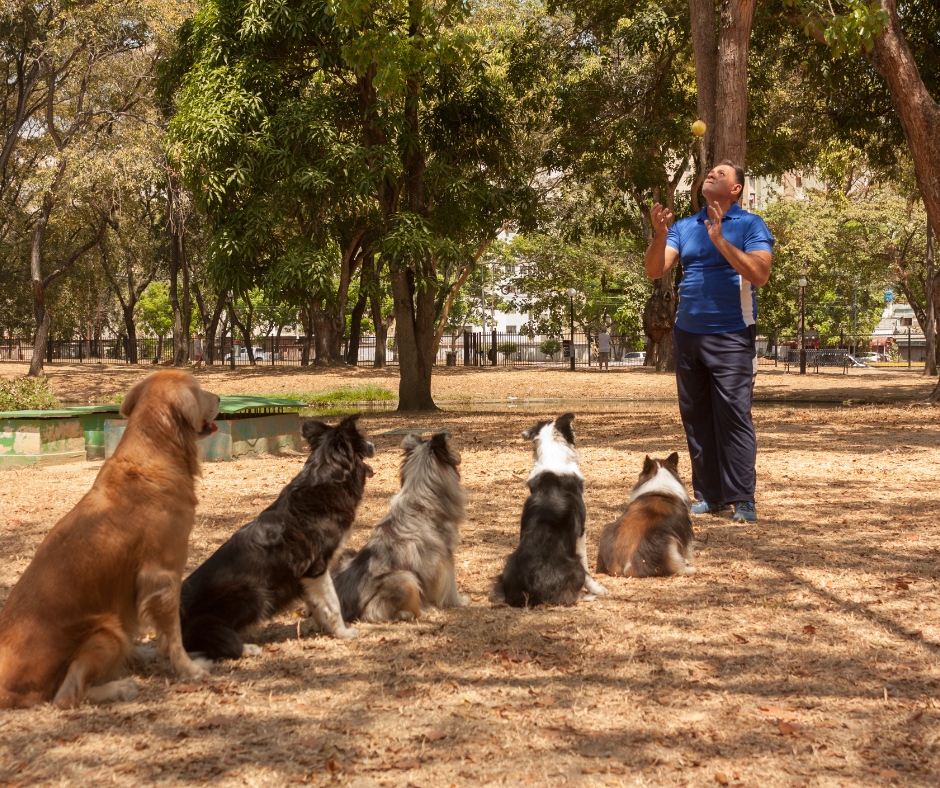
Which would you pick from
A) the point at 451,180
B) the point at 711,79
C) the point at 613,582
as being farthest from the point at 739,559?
the point at 451,180

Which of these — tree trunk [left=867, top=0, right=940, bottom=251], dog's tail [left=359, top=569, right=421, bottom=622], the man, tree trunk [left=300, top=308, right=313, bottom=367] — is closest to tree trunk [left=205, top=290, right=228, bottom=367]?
tree trunk [left=300, top=308, right=313, bottom=367]

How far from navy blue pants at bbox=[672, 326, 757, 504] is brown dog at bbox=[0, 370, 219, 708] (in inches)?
162

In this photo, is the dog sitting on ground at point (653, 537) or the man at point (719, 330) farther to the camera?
the man at point (719, 330)

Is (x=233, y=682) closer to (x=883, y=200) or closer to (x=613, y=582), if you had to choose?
(x=613, y=582)

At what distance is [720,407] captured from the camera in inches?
259

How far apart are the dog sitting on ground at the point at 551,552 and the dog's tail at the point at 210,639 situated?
1.62 meters

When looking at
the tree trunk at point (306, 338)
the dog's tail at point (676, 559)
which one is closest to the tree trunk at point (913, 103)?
the dog's tail at point (676, 559)

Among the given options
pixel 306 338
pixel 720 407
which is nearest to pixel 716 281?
pixel 720 407

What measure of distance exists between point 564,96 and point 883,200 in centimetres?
2438

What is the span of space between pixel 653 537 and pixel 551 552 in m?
0.95

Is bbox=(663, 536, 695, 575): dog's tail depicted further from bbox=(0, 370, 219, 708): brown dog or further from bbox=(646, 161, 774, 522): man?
bbox=(0, 370, 219, 708): brown dog

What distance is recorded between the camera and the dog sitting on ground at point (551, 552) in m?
4.80

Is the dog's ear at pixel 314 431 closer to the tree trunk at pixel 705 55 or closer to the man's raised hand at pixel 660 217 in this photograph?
the man's raised hand at pixel 660 217

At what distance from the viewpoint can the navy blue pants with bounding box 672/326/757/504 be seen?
21.4 feet
